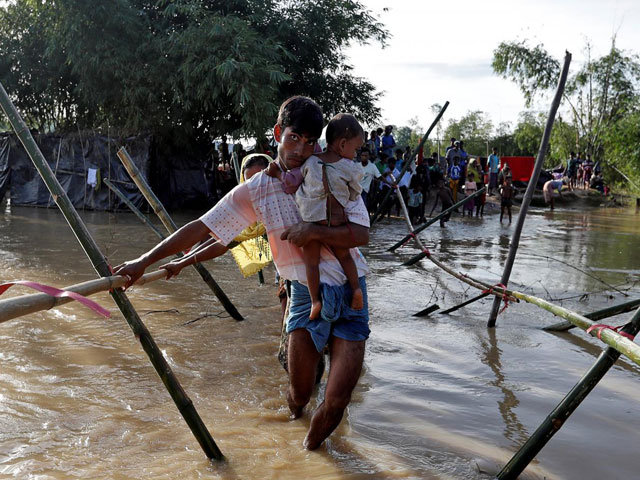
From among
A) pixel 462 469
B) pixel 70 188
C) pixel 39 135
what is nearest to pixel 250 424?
pixel 462 469

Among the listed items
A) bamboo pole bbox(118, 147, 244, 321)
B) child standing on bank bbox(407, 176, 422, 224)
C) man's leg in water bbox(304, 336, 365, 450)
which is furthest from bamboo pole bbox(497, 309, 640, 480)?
child standing on bank bbox(407, 176, 422, 224)

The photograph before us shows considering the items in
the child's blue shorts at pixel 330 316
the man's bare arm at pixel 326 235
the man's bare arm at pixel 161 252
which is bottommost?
the child's blue shorts at pixel 330 316

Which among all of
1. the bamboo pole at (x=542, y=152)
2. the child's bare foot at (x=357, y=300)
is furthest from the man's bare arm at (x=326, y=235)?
the bamboo pole at (x=542, y=152)

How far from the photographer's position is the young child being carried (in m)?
2.40

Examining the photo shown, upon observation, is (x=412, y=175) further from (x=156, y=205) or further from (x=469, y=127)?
(x=469, y=127)

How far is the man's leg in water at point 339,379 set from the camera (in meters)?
2.44

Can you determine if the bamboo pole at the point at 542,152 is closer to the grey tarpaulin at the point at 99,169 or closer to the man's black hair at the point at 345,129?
the man's black hair at the point at 345,129

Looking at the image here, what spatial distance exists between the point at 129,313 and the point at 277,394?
4.24 feet

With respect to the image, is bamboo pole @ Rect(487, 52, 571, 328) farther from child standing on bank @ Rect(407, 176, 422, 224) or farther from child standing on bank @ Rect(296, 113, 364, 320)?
child standing on bank @ Rect(407, 176, 422, 224)

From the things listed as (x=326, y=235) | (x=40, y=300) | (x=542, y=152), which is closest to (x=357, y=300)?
(x=326, y=235)

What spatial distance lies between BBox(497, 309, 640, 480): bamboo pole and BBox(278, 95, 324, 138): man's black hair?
1.42 metres

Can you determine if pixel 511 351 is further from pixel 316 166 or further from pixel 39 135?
pixel 39 135

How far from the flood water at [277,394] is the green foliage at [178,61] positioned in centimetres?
696

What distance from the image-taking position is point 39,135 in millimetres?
15594
